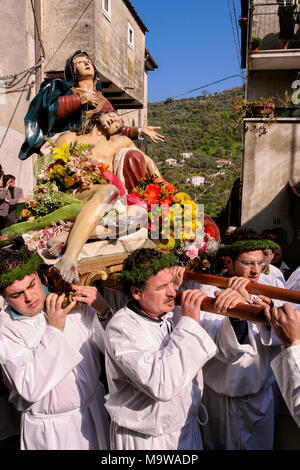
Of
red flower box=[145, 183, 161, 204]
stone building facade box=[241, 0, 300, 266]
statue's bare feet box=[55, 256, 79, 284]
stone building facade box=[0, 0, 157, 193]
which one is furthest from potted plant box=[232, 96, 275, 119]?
statue's bare feet box=[55, 256, 79, 284]

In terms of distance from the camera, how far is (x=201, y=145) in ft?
95.7

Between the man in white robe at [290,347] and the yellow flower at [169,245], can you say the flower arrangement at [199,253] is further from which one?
the man in white robe at [290,347]

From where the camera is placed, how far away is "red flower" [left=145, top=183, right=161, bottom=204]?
3.15 m

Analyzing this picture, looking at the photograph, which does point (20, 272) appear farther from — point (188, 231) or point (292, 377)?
point (292, 377)

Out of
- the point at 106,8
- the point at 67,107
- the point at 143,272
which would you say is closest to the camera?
the point at 143,272

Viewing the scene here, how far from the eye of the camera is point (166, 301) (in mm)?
2148

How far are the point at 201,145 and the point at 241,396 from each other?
27908 mm

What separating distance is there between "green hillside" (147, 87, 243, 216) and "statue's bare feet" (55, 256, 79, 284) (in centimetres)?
1239

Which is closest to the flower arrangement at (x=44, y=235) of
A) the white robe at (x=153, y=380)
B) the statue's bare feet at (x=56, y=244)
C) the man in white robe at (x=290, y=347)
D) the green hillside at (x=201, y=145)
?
the statue's bare feet at (x=56, y=244)

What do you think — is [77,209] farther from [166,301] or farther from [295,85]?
[295,85]

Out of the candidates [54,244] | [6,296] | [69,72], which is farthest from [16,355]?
[69,72]

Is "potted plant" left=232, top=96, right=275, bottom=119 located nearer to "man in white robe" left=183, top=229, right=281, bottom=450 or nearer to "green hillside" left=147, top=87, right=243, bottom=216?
"green hillside" left=147, top=87, right=243, bottom=216

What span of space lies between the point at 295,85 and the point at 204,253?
10451mm

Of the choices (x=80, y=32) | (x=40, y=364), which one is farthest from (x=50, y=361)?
(x=80, y=32)
